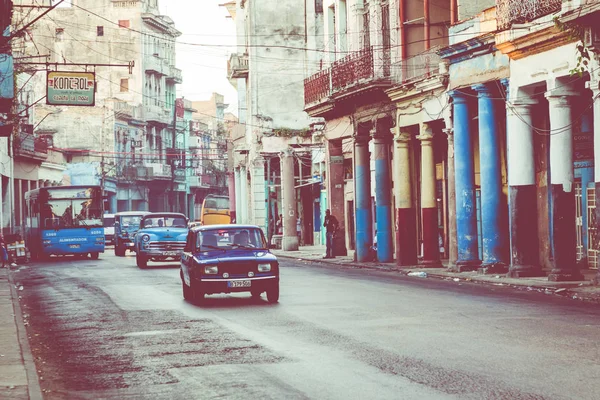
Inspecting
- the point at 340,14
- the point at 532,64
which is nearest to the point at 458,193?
the point at 532,64

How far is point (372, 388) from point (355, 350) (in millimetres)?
3133

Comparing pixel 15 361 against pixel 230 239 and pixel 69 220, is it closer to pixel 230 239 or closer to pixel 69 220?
pixel 230 239

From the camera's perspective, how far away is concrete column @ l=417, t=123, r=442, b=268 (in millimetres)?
36812

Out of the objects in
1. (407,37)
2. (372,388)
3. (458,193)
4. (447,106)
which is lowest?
(372,388)

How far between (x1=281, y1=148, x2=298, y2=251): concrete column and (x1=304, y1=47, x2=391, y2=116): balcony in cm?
1215

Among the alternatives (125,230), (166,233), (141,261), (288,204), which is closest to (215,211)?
(288,204)

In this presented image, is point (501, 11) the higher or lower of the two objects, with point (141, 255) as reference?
higher

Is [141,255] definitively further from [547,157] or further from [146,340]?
[146,340]

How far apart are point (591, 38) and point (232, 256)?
8.25 meters

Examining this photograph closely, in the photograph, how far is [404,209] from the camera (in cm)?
3925

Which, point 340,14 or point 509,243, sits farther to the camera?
point 340,14

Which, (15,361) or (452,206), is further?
(452,206)

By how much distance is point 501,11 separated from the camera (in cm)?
2872

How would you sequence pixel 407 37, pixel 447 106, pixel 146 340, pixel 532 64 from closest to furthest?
pixel 146 340, pixel 532 64, pixel 447 106, pixel 407 37
